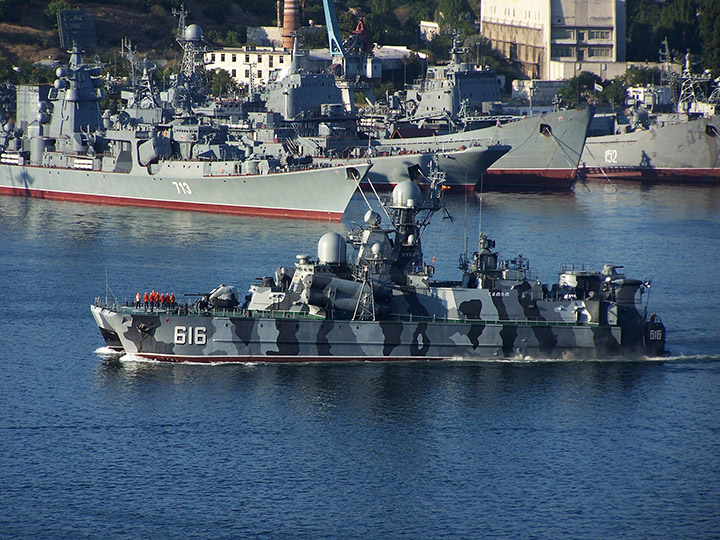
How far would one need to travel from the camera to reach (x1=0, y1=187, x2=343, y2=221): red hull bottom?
7181 centimetres

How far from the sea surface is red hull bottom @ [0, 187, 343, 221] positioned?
22.3 meters

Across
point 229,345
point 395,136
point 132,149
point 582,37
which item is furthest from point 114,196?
point 582,37

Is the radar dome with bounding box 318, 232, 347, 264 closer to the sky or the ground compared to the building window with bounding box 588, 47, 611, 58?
closer to the ground

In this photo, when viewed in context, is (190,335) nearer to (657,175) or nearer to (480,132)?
(480,132)

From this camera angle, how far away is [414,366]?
40.4 metres

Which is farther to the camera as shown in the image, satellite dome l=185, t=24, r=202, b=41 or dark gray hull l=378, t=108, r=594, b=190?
satellite dome l=185, t=24, r=202, b=41

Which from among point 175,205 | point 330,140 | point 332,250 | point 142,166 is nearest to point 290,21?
point 330,140

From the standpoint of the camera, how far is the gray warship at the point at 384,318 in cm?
4000

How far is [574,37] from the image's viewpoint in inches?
4663

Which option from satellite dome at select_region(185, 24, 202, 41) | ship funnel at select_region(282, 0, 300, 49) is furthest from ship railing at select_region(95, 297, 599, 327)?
→ ship funnel at select_region(282, 0, 300, 49)

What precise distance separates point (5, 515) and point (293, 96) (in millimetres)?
63069

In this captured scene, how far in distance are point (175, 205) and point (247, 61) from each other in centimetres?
4313

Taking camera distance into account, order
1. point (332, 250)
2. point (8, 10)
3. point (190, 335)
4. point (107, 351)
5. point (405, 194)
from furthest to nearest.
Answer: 1. point (8, 10)
2. point (405, 194)
3. point (107, 351)
4. point (332, 250)
5. point (190, 335)

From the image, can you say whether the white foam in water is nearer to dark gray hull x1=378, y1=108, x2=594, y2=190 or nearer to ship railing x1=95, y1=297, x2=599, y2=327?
ship railing x1=95, y1=297, x2=599, y2=327
